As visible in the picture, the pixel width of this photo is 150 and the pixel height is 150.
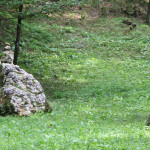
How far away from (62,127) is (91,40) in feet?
56.6

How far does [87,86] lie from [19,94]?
5524 mm

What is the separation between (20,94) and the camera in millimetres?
9633

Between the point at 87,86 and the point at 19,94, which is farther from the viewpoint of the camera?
the point at 87,86

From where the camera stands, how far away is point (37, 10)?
46.2 feet

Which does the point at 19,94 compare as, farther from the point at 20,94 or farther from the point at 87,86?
the point at 87,86

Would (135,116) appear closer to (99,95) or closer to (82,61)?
(99,95)

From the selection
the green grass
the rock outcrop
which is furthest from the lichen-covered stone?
the green grass

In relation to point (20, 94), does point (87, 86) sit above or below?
below

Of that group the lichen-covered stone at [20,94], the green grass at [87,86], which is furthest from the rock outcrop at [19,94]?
the green grass at [87,86]

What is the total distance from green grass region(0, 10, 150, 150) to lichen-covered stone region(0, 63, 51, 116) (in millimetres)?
410

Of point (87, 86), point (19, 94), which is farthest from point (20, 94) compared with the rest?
point (87, 86)

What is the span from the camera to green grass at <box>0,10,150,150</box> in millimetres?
6418

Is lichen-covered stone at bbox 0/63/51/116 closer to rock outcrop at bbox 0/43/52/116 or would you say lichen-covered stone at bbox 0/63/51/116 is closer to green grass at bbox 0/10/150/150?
rock outcrop at bbox 0/43/52/116

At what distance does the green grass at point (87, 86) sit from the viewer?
253 inches
